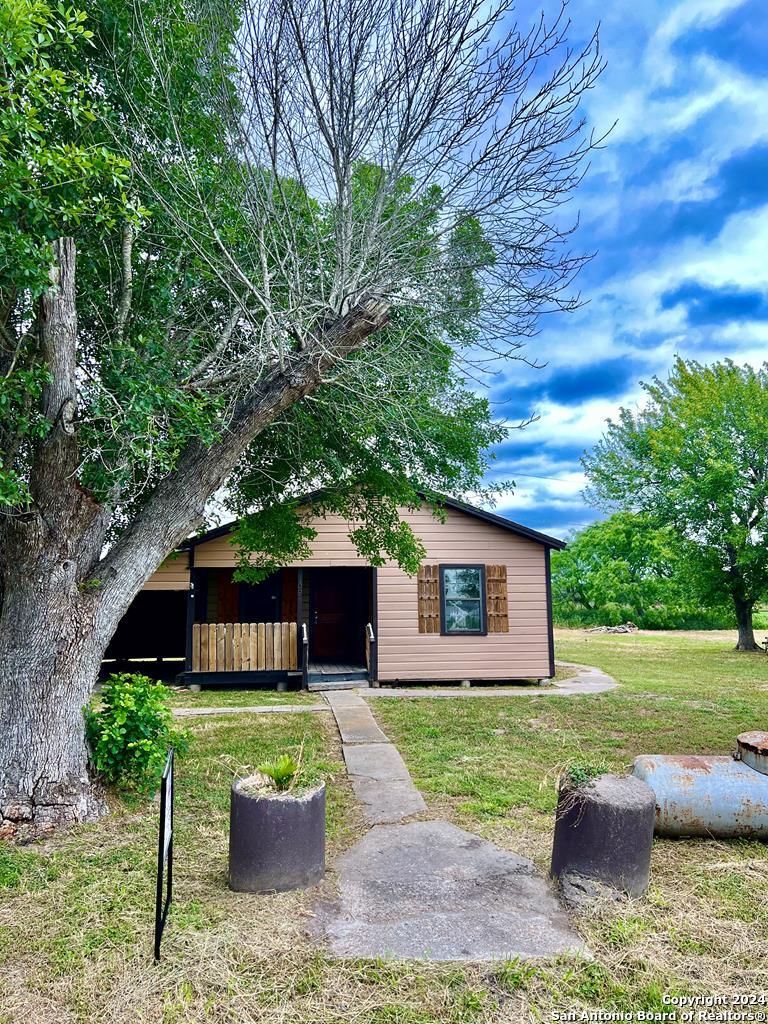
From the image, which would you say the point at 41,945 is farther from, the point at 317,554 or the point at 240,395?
the point at 317,554

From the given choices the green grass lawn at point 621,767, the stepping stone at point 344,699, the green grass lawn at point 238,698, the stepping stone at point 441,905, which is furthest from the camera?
the green grass lawn at point 238,698

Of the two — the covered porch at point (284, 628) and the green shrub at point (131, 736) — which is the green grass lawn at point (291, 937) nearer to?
the green shrub at point (131, 736)

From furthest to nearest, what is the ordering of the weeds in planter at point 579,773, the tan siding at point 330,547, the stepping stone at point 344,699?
the tan siding at point 330,547 < the stepping stone at point 344,699 < the weeds in planter at point 579,773

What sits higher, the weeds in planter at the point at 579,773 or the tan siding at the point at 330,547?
the tan siding at the point at 330,547

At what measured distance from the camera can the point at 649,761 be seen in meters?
4.43

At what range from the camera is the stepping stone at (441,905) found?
2.95 meters

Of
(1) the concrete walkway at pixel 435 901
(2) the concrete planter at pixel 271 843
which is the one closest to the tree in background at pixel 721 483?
(1) the concrete walkway at pixel 435 901

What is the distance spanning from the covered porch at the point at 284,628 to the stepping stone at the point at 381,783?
171 inches

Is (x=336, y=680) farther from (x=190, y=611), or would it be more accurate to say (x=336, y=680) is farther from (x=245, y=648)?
(x=190, y=611)

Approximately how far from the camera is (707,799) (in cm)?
423

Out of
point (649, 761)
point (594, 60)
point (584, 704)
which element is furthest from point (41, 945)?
point (584, 704)

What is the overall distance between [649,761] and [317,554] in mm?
8716

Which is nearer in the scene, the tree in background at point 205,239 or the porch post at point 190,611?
the tree in background at point 205,239

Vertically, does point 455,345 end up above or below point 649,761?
above
